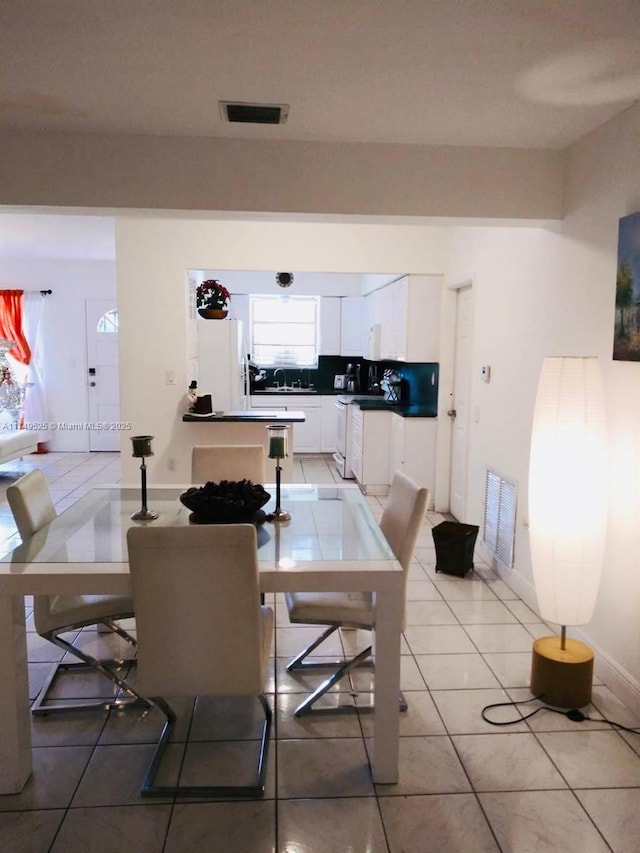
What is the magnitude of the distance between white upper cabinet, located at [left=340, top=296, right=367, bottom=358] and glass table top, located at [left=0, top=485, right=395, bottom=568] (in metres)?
4.96

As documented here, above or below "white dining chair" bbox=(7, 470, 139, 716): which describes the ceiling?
above

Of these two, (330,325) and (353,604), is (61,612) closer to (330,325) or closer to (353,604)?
(353,604)

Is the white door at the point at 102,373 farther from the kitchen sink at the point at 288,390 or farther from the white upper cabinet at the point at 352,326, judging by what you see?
the white upper cabinet at the point at 352,326

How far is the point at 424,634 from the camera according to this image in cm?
323

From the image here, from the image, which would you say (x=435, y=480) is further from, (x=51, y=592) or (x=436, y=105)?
(x=51, y=592)

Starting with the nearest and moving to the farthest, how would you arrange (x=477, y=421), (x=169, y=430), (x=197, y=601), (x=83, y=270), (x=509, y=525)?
(x=197, y=601)
(x=509, y=525)
(x=477, y=421)
(x=169, y=430)
(x=83, y=270)

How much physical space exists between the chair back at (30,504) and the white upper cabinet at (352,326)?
5.59 metres

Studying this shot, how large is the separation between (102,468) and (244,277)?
2.92m

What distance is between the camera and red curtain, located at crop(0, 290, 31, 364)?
8031 millimetres

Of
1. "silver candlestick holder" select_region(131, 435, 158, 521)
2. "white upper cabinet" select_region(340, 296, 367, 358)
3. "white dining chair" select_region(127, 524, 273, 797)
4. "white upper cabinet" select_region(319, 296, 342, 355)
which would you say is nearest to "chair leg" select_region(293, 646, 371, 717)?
"white dining chair" select_region(127, 524, 273, 797)

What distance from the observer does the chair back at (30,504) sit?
246 centimetres

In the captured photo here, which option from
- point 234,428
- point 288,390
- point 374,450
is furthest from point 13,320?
point 374,450

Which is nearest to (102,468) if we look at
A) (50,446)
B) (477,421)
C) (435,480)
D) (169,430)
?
(50,446)

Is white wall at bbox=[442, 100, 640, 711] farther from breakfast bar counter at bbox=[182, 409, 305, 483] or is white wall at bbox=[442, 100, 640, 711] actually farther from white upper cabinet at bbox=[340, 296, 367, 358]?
white upper cabinet at bbox=[340, 296, 367, 358]
